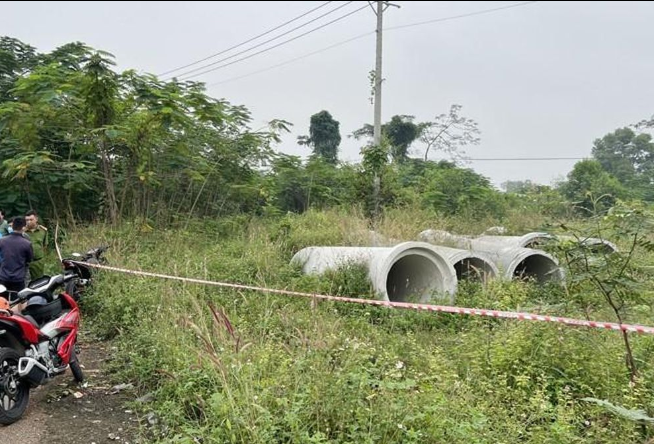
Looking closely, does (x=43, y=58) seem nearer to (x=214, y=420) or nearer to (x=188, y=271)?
(x=188, y=271)

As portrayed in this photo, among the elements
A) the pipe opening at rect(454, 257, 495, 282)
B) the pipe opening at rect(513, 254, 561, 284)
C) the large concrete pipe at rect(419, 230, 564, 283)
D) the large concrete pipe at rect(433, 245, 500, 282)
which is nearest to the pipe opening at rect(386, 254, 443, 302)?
the large concrete pipe at rect(433, 245, 500, 282)

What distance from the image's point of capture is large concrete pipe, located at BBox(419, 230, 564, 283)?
7.42 m

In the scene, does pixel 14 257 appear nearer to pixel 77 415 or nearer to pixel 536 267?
pixel 77 415

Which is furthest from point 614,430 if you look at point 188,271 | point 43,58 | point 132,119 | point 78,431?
point 43,58

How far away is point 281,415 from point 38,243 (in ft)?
16.8

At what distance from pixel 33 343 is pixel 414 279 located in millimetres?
5334

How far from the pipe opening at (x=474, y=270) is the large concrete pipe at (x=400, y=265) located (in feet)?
A: 2.07

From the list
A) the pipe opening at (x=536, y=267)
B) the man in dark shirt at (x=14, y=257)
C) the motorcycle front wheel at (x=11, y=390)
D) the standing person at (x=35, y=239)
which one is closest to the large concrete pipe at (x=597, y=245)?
the pipe opening at (x=536, y=267)

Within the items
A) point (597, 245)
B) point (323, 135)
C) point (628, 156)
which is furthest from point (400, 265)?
point (628, 156)

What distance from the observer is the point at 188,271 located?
6320mm

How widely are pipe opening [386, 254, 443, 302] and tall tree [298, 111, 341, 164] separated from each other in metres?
16.8

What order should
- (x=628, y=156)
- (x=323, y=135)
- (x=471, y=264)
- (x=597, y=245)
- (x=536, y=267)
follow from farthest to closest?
(x=323, y=135), (x=628, y=156), (x=536, y=267), (x=471, y=264), (x=597, y=245)

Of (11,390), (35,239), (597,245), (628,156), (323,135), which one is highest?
(323,135)

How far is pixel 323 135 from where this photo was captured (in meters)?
24.5
